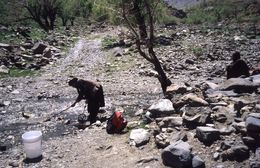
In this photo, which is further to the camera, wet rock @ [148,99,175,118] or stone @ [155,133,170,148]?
wet rock @ [148,99,175,118]

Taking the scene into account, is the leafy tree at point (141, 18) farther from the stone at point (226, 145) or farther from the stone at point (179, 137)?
the stone at point (226, 145)

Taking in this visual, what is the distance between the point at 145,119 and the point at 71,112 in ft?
10.3

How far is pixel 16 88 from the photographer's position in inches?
611

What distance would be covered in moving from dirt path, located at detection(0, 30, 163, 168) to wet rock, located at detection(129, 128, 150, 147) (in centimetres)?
16

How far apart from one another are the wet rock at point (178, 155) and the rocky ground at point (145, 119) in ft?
0.06

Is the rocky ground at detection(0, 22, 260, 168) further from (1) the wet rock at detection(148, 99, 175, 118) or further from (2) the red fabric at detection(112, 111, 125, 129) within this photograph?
(2) the red fabric at detection(112, 111, 125, 129)

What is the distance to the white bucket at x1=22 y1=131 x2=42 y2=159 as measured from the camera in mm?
7844

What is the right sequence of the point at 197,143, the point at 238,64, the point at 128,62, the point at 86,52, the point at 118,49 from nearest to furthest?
the point at 197,143 → the point at 238,64 → the point at 128,62 → the point at 118,49 → the point at 86,52

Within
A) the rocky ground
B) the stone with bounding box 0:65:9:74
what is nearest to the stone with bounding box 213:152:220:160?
the rocky ground

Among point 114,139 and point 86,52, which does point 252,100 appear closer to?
point 114,139

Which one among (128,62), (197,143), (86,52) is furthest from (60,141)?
(86,52)

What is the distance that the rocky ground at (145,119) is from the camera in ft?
22.6

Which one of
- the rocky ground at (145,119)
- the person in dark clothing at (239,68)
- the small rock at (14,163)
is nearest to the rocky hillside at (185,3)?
the rocky ground at (145,119)

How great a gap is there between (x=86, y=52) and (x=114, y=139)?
54.4ft
